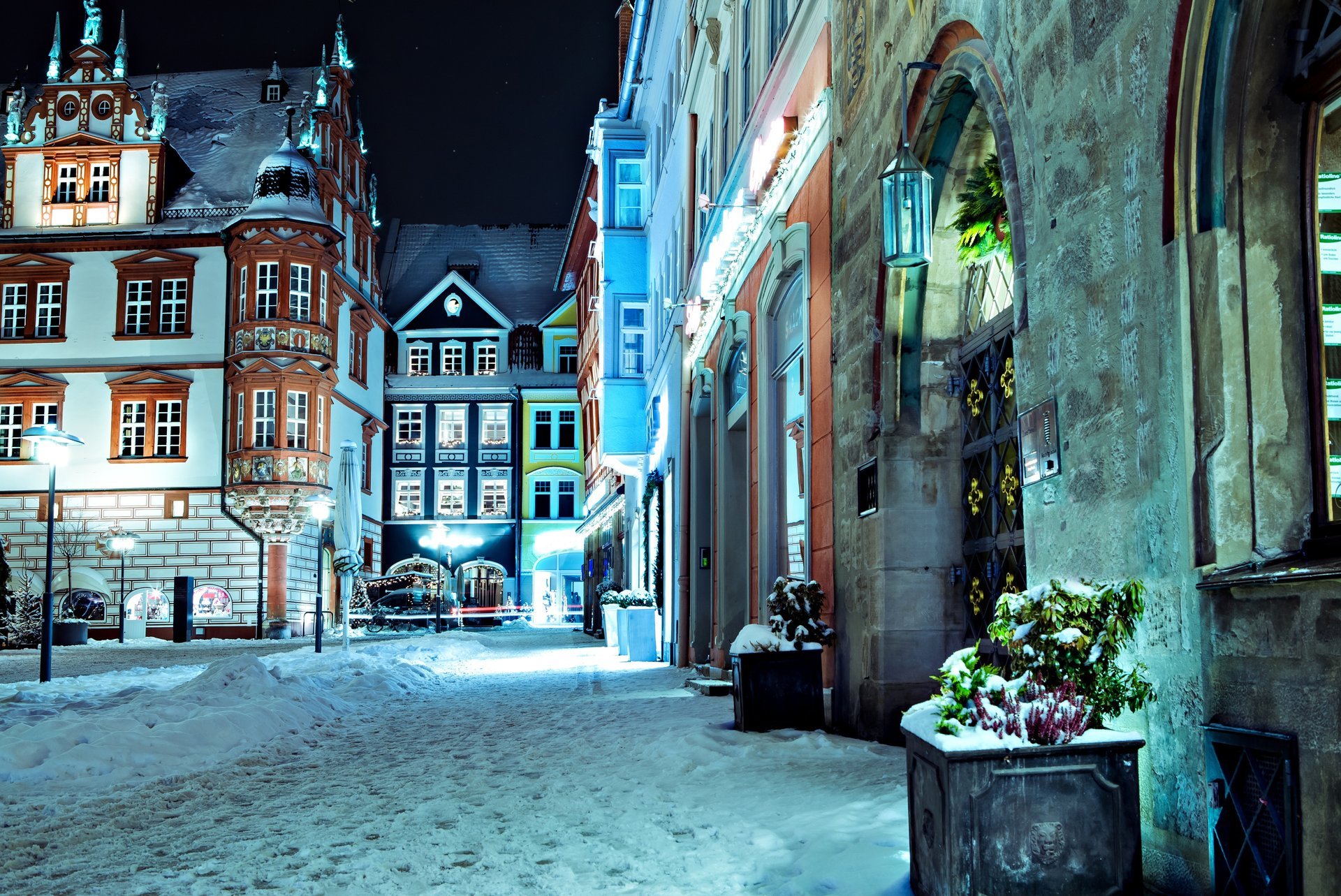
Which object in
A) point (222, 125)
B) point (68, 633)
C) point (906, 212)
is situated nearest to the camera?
point (906, 212)

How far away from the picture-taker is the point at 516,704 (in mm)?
14188

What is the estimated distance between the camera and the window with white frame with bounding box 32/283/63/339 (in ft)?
135

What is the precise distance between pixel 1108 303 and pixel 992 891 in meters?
2.33

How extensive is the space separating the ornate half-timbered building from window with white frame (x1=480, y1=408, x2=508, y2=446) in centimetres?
1409

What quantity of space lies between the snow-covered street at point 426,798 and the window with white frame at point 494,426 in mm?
42760

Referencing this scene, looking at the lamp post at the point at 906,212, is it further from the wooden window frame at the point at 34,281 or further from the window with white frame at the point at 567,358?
the window with white frame at the point at 567,358

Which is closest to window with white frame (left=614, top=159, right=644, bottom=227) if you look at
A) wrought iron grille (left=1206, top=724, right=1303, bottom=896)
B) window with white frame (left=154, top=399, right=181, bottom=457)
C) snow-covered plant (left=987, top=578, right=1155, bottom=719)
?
window with white frame (left=154, top=399, right=181, bottom=457)

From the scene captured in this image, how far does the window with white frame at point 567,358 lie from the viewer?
57.5 meters

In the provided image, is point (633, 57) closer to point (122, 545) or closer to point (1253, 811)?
point (122, 545)

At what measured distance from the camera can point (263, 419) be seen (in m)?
39.4

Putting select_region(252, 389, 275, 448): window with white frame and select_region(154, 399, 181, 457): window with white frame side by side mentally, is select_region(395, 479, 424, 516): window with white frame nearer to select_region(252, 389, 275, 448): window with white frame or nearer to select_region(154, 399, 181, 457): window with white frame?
select_region(154, 399, 181, 457): window with white frame

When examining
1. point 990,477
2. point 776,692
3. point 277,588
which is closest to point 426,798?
point 776,692

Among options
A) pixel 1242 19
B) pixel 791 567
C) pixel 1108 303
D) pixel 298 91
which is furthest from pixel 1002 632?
pixel 298 91

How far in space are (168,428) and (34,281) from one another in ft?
22.1
